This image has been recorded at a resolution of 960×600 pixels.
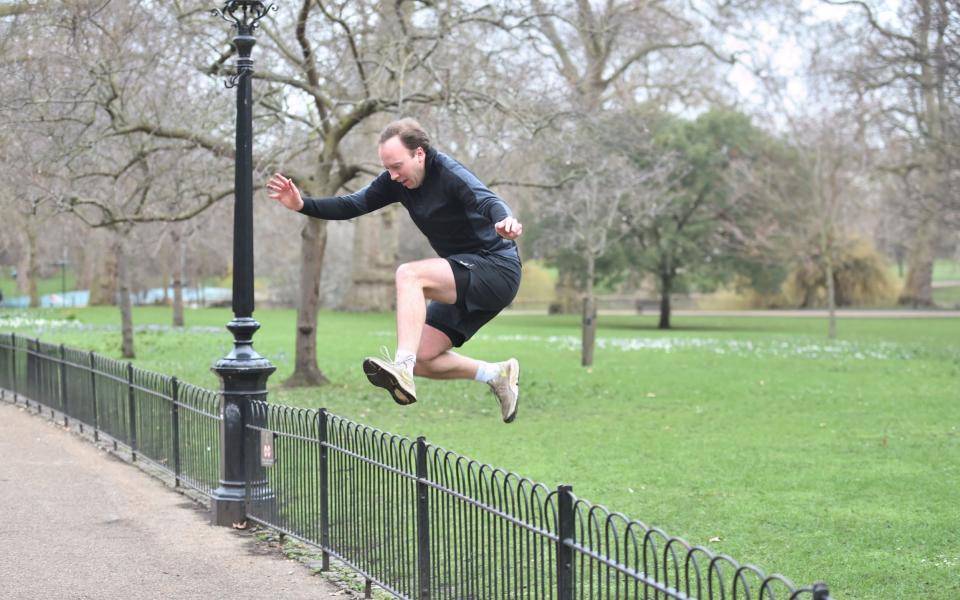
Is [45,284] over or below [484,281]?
below

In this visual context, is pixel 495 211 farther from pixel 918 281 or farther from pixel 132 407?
pixel 918 281

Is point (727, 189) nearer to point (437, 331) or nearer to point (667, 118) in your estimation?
point (667, 118)

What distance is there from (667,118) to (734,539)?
34143mm

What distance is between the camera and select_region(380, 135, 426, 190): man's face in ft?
18.1

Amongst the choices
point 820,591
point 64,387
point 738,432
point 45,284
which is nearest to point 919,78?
point 738,432

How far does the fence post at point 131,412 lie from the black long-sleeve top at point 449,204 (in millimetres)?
7039

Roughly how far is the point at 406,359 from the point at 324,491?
2.90 meters

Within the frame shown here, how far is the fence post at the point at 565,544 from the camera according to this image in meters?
5.10

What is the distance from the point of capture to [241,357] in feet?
31.0

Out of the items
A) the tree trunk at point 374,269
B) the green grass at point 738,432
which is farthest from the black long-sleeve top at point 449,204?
the tree trunk at point 374,269

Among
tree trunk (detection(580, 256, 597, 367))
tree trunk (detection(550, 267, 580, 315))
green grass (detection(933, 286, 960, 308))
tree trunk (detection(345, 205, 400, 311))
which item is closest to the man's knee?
tree trunk (detection(580, 256, 597, 367))

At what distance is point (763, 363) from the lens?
24.0 meters

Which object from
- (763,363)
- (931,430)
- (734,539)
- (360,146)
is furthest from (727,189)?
(734,539)

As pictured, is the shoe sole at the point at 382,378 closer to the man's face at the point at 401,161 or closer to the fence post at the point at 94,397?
the man's face at the point at 401,161
